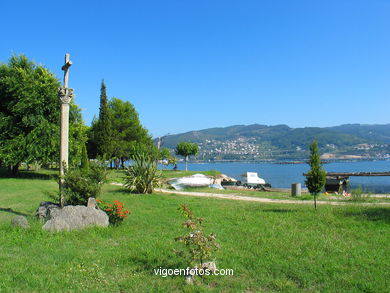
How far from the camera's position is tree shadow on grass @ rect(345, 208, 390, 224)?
380 inches

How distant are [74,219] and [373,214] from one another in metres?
9.18

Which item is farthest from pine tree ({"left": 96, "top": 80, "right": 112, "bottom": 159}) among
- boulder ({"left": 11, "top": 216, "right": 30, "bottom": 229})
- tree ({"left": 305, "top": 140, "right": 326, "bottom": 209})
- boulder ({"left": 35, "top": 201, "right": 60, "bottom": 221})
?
boulder ({"left": 11, "top": 216, "right": 30, "bottom": 229})

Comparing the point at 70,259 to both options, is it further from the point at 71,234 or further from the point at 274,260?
the point at 274,260

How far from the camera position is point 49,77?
Answer: 27469mm

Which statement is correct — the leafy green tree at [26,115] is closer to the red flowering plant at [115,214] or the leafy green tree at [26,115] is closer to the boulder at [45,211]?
the boulder at [45,211]

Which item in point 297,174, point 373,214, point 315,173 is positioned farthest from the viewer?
point 297,174

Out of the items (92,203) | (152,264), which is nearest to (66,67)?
(92,203)

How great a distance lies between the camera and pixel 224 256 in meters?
6.18

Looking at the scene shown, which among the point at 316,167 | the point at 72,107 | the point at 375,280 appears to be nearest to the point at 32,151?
the point at 72,107

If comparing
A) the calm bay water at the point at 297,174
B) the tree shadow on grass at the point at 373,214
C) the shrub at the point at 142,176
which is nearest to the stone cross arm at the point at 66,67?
the shrub at the point at 142,176

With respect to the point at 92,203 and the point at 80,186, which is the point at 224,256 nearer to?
the point at 92,203

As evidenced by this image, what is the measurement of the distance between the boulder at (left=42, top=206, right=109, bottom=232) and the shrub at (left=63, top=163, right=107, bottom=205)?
104 cm

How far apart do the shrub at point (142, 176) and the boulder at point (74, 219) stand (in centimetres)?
909

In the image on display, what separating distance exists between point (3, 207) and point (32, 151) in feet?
44.5
